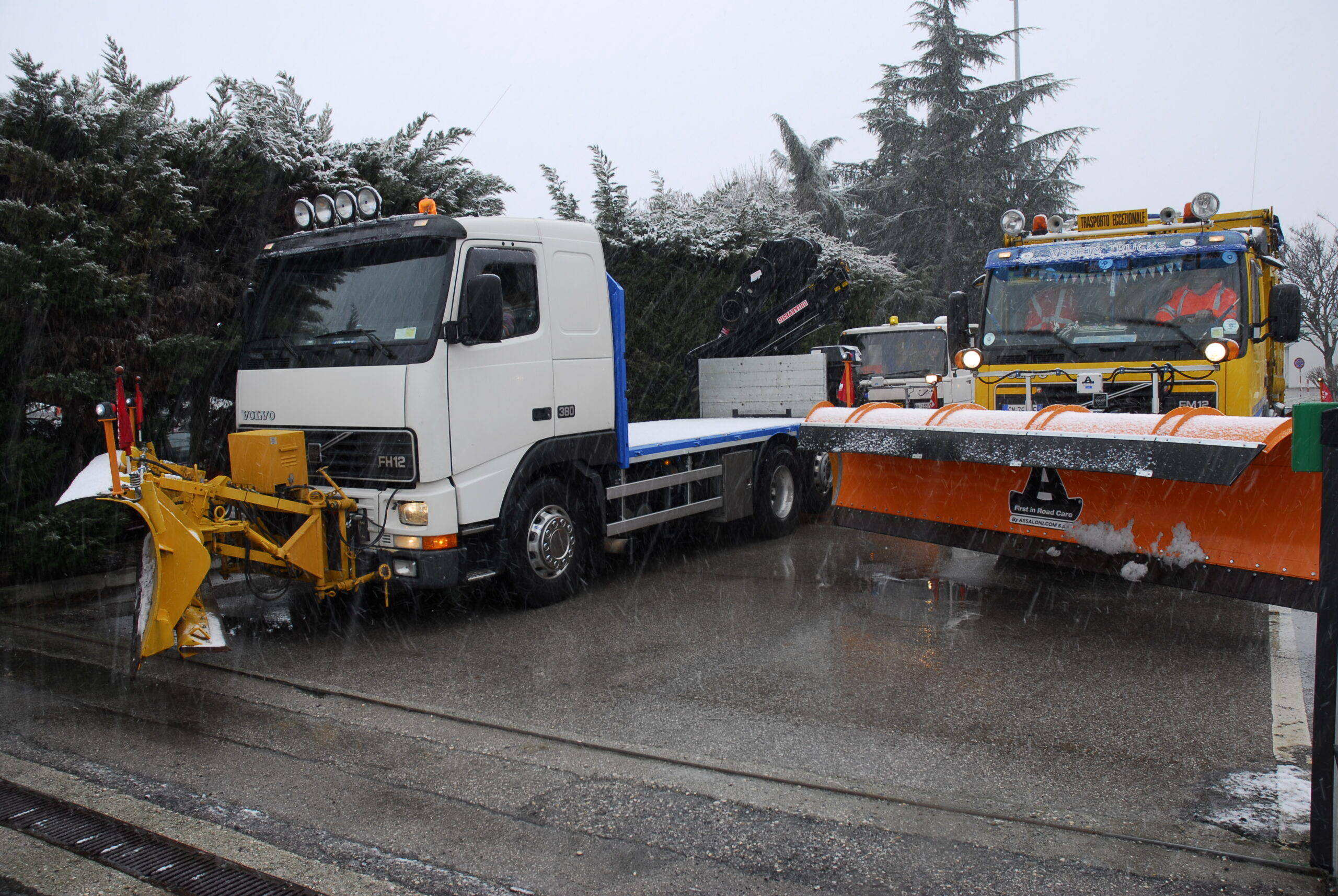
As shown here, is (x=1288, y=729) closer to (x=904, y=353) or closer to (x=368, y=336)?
(x=368, y=336)

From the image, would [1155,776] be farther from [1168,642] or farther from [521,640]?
[521,640]

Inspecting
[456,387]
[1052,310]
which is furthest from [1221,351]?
[456,387]

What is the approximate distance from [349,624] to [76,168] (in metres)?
4.04

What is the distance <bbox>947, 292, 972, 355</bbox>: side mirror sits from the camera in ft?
26.1


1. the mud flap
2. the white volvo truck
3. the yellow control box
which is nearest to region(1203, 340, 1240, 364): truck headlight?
the white volvo truck

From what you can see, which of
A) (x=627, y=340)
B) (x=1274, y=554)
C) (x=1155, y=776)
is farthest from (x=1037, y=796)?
(x=627, y=340)

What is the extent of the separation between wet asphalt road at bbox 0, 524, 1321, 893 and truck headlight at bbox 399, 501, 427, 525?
2.58 ft

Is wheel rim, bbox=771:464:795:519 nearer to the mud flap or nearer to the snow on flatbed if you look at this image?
the snow on flatbed

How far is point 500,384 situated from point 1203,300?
4.92 meters

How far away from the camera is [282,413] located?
21.4 feet

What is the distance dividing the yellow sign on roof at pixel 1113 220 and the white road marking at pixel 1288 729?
11.0ft

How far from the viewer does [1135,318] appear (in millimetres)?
7109

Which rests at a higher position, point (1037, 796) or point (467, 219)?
point (467, 219)

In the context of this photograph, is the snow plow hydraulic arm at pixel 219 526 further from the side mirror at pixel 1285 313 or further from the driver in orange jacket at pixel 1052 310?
the side mirror at pixel 1285 313
